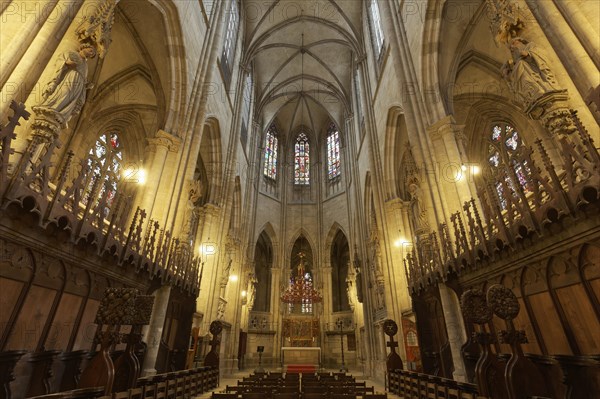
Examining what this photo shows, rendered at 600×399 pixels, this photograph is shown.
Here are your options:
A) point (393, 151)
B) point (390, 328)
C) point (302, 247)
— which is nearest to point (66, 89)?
point (390, 328)

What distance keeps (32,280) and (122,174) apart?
9.63m

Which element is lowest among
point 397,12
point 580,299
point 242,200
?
point 580,299

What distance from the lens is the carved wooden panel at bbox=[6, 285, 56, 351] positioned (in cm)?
437

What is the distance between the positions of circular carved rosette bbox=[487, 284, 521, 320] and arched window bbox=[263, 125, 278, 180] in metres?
21.2

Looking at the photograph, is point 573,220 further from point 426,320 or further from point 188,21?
point 188,21

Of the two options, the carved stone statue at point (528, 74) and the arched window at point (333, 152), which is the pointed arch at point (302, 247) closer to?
the arched window at point (333, 152)

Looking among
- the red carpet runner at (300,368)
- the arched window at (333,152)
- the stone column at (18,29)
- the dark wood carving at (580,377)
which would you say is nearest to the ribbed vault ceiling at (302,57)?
the arched window at (333,152)

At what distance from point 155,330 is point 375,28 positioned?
16.0m

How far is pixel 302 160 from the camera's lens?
1053 inches

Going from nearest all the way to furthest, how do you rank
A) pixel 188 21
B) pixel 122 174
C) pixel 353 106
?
1. pixel 188 21
2. pixel 122 174
3. pixel 353 106

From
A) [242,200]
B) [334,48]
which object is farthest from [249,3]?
[242,200]

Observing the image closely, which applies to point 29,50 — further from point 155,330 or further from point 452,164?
point 452,164

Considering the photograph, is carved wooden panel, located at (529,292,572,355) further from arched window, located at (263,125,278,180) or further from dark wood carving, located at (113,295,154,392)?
arched window, located at (263,125,278,180)

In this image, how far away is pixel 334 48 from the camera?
70.2 feet
